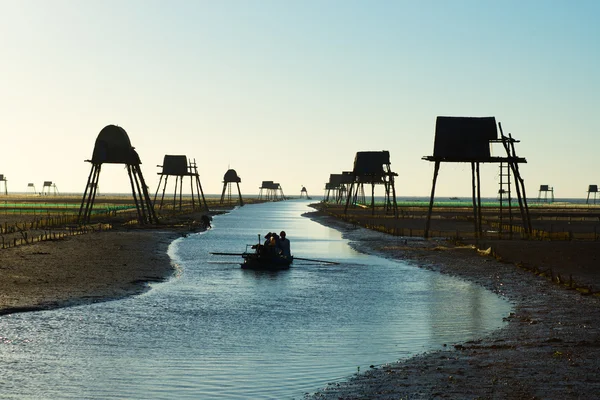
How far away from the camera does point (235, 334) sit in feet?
66.0

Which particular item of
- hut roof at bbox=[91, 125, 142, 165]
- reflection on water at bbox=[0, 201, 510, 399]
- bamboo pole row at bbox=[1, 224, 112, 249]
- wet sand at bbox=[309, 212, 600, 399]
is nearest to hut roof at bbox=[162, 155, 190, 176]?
hut roof at bbox=[91, 125, 142, 165]

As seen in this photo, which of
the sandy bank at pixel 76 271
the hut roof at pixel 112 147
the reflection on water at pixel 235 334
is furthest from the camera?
the hut roof at pixel 112 147

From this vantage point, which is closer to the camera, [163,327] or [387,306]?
[163,327]

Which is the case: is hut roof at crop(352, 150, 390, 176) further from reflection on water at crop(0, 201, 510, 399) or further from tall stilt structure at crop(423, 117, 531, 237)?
reflection on water at crop(0, 201, 510, 399)

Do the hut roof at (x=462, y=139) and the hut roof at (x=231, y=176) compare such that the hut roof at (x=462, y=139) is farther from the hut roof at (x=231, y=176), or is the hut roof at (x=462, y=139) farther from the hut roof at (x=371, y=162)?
the hut roof at (x=231, y=176)

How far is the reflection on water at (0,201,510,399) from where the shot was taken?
48.8 ft

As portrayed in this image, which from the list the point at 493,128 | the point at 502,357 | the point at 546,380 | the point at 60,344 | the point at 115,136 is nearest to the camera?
the point at 546,380

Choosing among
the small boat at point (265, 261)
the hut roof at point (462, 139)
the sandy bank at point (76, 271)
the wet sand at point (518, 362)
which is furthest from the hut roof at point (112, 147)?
the wet sand at point (518, 362)

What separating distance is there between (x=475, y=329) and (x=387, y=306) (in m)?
5.07

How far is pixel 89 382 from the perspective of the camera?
48.4ft

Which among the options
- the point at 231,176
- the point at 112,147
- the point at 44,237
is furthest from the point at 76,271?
the point at 231,176

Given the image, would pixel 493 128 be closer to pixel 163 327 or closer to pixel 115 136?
pixel 115 136

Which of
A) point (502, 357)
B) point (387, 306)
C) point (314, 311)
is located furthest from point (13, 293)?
point (502, 357)

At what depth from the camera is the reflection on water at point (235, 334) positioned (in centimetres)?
1487
